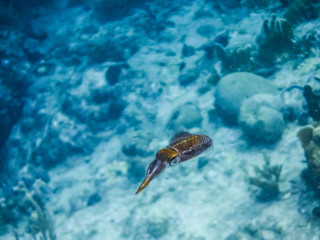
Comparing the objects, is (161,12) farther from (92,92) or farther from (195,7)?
(92,92)

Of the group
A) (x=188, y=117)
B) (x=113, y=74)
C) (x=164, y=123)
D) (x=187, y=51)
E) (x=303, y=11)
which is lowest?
(x=164, y=123)

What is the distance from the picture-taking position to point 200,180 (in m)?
5.58

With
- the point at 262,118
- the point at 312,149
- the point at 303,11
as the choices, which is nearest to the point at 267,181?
the point at 312,149

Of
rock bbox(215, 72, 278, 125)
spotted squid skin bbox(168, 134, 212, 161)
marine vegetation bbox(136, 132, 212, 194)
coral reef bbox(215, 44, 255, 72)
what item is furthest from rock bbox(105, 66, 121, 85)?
spotted squid skin bbox(168, 134, 212, 161)

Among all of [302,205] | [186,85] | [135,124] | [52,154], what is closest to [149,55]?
[186,85]

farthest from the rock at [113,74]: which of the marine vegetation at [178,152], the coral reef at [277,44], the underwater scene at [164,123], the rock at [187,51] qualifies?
the marine vegetation at [178,152]

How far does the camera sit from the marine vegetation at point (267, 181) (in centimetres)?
439

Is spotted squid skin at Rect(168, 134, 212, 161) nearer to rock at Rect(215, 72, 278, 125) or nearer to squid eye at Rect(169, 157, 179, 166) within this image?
squid eye at Rect(169, 157, 179, 166)

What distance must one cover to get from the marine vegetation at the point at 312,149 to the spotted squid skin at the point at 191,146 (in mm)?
2606

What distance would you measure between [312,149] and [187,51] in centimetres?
750

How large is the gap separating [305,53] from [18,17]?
15.8 m

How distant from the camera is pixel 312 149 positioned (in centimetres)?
373

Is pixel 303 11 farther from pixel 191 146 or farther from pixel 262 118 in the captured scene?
pixel 191 146

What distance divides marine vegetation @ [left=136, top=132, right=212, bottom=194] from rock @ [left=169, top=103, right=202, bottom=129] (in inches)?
190
